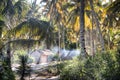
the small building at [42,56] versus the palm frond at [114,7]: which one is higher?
the palm frond at [114,7]

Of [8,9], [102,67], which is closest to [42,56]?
[8,9]

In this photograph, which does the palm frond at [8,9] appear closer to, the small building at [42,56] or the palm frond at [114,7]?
the palm frond at [114,7]

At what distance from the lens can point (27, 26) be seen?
19375 mm

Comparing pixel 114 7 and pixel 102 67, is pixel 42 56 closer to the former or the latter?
pixel 114 7

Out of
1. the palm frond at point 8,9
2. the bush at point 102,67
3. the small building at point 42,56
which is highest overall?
the palm frond at point 8,9

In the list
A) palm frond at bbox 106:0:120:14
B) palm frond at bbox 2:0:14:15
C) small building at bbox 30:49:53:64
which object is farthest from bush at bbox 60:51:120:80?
small building at bbox 30:49:53:64

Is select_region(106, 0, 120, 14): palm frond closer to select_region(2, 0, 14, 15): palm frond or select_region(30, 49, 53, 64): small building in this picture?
select_region(2, 0, 14, 15): palm frond

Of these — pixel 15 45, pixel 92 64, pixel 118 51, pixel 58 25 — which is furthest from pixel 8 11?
pixel 58 25

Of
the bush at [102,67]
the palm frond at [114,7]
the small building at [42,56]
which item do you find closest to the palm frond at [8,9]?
the palm frond at [114,7]

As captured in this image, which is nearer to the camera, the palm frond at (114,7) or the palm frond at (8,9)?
the palm frond at (8,9)

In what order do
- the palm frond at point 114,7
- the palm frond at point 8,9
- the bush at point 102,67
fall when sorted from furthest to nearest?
the palm frond at point 114,7, the palm frond at point 8,9, the bush at point 102,67

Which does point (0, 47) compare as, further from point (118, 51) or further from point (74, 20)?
point (74, 20)

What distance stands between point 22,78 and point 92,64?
24.3ft

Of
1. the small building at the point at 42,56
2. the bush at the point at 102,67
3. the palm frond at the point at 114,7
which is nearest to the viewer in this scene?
the bush at the point at 102,67
